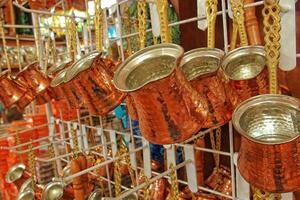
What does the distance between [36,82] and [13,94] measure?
3.7 inches

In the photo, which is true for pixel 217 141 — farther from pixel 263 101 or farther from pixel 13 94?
pixel 13 94

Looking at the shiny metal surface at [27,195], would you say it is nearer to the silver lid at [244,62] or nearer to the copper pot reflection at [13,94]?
the copper pot reflection at [13,94]

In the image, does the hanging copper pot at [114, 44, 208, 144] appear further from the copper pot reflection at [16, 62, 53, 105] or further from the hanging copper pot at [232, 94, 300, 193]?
the copper pot reflection at [16, 62, 53, 105]

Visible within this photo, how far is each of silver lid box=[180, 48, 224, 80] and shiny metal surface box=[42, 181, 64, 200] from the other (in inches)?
17.9

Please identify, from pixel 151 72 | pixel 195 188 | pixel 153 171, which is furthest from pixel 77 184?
pixel 151 72

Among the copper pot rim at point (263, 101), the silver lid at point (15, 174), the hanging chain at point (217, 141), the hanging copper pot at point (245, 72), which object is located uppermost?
the hanging copper pot at point (245, 72)

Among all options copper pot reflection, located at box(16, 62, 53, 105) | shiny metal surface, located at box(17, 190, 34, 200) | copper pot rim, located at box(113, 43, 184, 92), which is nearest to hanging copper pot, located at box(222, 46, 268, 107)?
copper pot rim, located at box(113, 43, 184, 92)

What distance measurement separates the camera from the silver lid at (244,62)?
49cm

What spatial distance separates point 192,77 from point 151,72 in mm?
73

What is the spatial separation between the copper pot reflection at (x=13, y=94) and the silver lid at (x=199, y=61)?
0.62 metres

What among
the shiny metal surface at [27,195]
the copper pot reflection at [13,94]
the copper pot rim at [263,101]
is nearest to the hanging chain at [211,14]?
the copper pot rim at [263,101]

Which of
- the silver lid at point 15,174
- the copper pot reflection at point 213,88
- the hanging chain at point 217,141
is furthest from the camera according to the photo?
the silver lid at point 15,174

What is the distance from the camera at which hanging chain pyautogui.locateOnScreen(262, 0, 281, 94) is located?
0.42 meters

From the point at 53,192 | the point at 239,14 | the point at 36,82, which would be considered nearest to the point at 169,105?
the point at 239,14
